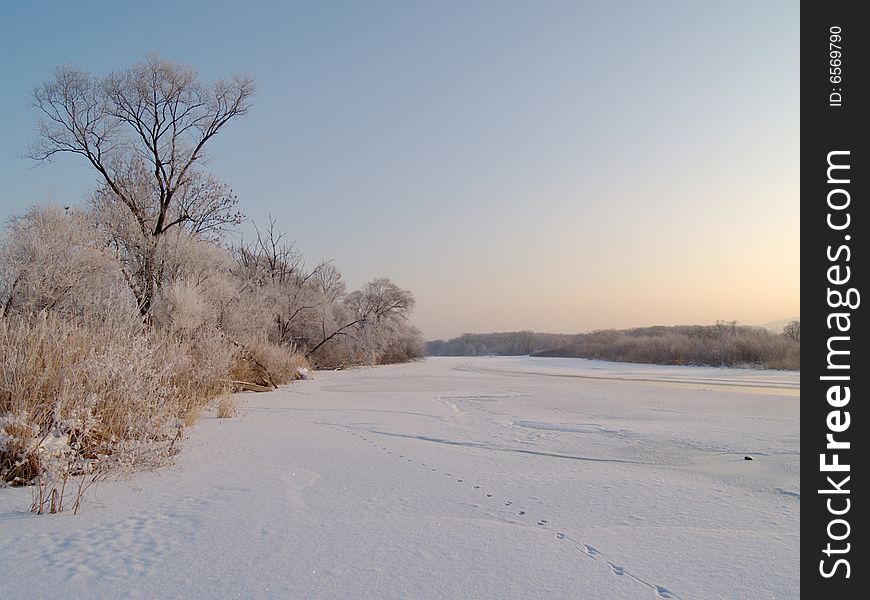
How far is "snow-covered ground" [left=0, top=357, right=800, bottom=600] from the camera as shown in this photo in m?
2.54

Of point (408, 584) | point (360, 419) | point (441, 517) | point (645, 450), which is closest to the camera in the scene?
point (408, 584)

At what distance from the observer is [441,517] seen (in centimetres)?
358

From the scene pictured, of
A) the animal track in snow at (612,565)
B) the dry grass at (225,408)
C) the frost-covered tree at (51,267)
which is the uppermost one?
the frost-covered tree at (51,267)

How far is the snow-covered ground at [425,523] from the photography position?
2537 mm

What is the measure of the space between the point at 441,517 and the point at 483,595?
1.18 metres

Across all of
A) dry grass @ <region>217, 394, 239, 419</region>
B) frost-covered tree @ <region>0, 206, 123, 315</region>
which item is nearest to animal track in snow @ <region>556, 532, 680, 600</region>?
dry grass @ <region>217, 394, 239, 419</region>

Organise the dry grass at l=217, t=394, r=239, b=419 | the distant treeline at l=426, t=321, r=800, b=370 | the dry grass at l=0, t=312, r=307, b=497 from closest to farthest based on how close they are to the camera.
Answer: the dry grass at l=0, t=312, r=307, b=497
the dry grass at l=217, t=394, r=239, b=419
the distant treeline at l=426, t=321, r=800, b=370

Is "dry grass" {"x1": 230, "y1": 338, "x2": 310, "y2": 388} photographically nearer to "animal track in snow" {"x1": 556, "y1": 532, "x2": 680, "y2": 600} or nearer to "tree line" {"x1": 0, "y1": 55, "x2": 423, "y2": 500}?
"tree line" {"x1": 0, "y1": 55, "x2": 423, "y2": 500}

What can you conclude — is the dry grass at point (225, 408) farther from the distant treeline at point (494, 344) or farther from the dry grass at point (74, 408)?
the distant treeline at point (494, 344)

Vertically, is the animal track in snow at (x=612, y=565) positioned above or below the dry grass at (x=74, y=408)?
below

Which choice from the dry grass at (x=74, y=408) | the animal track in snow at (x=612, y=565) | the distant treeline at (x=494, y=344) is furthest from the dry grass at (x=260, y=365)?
the distant treeline at (x=494, y=344)

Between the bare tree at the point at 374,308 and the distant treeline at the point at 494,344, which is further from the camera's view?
the distant treeline at the point at 494,344
